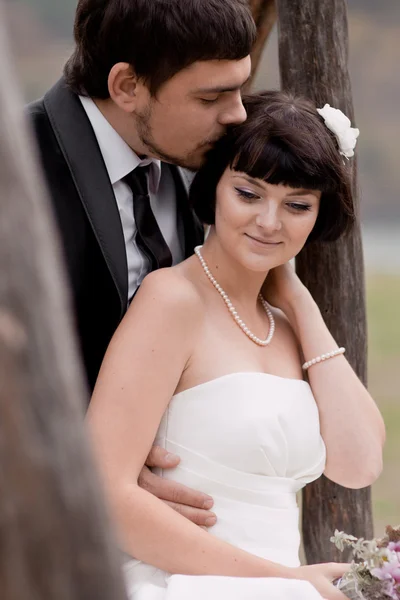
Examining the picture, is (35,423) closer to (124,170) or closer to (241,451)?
(241,451)

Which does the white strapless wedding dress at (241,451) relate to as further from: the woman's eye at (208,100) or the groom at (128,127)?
the woman's eye at (208,100)

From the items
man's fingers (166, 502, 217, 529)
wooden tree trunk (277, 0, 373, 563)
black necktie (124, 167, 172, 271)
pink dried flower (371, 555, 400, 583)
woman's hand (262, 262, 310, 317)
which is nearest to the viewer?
pink dried flower (371, 555, 400, 583)

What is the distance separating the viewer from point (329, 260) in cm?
340

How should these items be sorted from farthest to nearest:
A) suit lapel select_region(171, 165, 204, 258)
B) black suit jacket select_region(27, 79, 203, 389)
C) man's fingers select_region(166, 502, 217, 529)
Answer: suit lapel select_region(171, 165, 204, 258), black suit jacket select_region(27, 79, 203, 389), man's fingers select_region(166, 502, 217, 529)

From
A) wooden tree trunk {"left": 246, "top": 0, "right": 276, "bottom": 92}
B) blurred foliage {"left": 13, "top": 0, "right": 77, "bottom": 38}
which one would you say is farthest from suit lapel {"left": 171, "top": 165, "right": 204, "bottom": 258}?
blurred foliage {"left": 13, "top": 0, "right": 77, "bottom": 38}

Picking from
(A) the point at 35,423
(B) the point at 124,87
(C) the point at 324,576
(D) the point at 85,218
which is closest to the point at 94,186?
(D) the point at 85,218

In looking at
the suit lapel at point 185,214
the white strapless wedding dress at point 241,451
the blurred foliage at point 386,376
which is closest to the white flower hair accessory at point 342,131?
the suit lapel at point 185,214

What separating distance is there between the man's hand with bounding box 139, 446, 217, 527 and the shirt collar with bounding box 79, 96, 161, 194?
87 centimetres

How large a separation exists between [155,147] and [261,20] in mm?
1303

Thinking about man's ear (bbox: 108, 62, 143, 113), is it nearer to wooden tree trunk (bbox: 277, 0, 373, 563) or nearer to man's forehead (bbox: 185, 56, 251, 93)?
man's forehead (bbox: 185, 56, 251, 93)

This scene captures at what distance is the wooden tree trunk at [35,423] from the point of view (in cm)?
85

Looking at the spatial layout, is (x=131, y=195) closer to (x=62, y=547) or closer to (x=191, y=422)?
(x=191, y=422)

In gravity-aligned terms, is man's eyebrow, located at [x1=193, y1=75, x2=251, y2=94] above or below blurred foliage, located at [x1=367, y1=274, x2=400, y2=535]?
above

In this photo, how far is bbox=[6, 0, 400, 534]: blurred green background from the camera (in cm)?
1800
